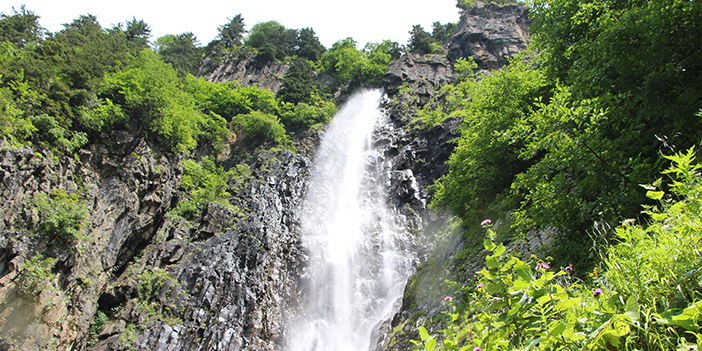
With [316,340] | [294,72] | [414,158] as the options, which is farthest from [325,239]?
[294,72]

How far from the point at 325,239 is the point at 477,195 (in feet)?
31.8

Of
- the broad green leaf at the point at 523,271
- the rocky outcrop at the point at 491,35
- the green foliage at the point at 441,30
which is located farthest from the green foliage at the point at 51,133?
the green foliage at the point at 441,30

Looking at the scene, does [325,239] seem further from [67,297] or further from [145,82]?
[145,82]

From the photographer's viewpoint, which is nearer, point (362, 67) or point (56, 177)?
point (56, 177)

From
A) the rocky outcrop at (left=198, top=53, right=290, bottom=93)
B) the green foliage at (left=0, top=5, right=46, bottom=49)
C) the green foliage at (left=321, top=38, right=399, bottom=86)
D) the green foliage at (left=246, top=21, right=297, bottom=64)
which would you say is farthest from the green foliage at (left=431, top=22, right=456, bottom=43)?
the green foliage at (left=0, top=5, right=46, bottom=49)

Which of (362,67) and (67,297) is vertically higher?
(362,67)

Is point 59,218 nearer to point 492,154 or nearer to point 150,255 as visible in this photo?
point 150,255

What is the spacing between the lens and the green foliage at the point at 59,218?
35.0 ft

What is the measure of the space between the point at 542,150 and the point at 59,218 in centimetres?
1644

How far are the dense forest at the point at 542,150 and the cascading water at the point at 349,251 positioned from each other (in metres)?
4.35

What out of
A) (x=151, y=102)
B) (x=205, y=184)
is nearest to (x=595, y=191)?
(x=151, y=102)

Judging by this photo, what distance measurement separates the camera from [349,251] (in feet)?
59.1

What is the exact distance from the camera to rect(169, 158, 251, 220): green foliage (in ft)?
57.3

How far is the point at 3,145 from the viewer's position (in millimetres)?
10625
